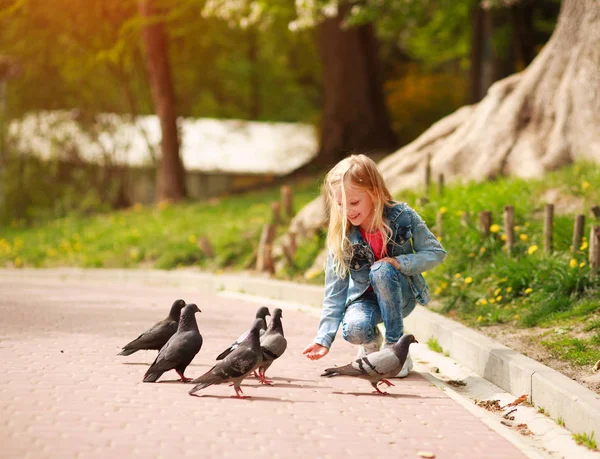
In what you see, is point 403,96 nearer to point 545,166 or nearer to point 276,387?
point 545,166

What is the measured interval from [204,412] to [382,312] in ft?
5.28

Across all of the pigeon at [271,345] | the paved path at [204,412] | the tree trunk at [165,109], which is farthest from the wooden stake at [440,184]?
the tree trunk at [165,109]

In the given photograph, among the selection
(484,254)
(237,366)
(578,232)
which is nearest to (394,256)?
(237,366)

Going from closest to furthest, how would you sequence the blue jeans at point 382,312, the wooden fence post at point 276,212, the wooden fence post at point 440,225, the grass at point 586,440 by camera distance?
the grass at point 586,440, the blue jeans at point 382,312, the wooden fence post at point 440,225, the wooden fence post at point 276,212

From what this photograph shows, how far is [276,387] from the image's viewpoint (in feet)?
22.2

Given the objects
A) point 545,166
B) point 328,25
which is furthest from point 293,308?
point 328,25

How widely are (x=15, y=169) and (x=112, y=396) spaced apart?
22.2 metres

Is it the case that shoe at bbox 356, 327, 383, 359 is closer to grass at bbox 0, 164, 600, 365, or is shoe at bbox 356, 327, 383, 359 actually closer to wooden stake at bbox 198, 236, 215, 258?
grass at bbox 0, 164, 600, 365

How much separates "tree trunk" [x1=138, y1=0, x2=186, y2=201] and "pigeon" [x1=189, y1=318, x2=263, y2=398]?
1932 cm

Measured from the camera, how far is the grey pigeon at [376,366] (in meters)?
6.29

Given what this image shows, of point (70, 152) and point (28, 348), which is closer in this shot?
point (28, 348)

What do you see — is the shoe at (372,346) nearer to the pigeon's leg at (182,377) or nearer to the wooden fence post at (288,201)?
the pigeon's leg at (182,377)

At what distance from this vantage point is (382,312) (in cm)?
689

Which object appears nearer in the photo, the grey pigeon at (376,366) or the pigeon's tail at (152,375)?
the grey pigeon at (376,366)
